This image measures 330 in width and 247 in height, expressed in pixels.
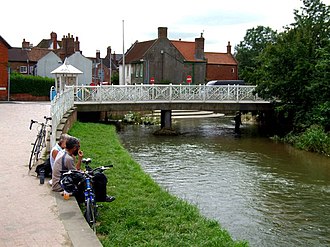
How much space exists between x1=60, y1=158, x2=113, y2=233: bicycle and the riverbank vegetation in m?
17.2

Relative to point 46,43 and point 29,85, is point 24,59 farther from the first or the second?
point 46,43

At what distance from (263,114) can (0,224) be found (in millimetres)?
31251

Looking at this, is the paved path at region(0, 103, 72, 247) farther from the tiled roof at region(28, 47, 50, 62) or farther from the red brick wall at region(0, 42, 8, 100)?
the tiled roof at region(28, 47, 50, 62)

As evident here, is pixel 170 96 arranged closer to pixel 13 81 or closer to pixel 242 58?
pixel 13 81

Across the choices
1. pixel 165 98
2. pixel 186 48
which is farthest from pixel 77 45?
pixel 165 98

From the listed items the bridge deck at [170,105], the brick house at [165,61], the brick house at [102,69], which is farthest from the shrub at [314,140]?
the brick house at [102,69]

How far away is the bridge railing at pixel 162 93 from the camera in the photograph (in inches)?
1142

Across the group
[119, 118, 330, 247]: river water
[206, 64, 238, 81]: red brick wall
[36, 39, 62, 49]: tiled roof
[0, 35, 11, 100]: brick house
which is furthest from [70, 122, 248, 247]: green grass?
[36, 39, 62, 49]: tiled roof

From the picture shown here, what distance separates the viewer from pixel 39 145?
12406mm

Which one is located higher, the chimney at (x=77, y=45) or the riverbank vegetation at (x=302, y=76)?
the chimney at (x=77, y=45)

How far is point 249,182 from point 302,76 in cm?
1404

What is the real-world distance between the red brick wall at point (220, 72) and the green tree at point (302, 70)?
113 feet

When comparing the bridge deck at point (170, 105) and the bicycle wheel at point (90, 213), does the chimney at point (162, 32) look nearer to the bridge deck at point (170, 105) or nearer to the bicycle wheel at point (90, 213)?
the bridge deck at point (170, 105)

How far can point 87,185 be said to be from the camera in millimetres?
7551
